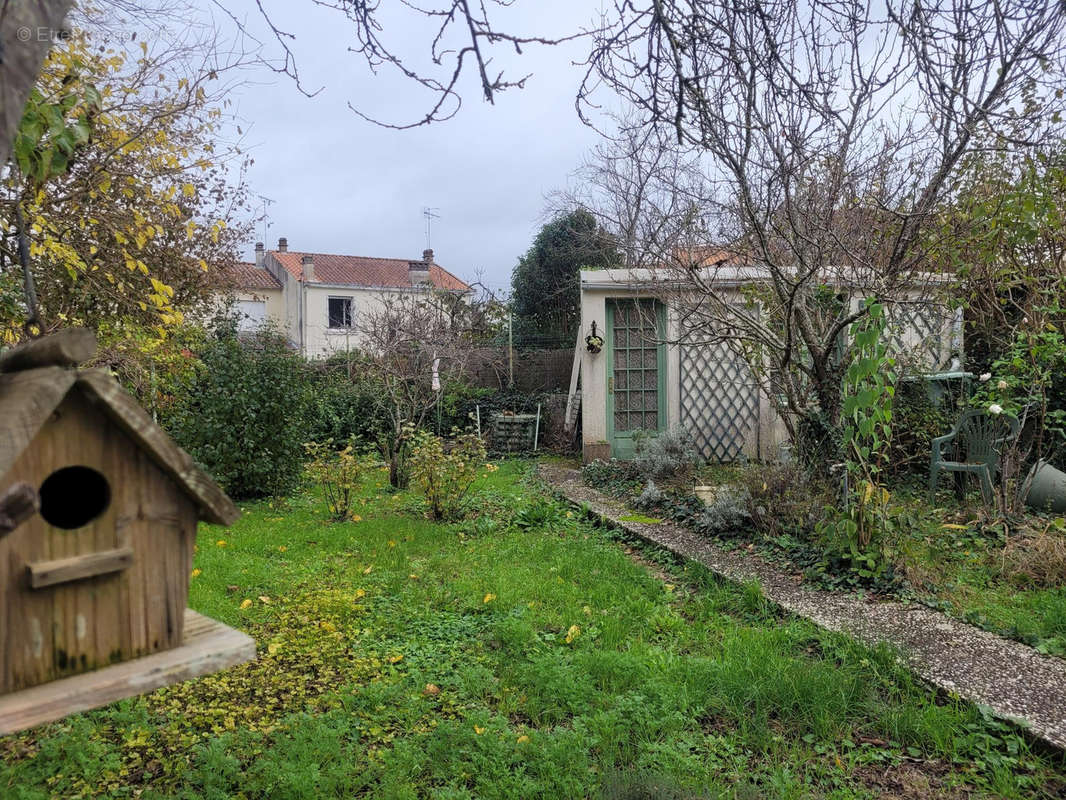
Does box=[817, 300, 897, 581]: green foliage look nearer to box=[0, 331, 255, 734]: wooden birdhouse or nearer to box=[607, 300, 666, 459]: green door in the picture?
box=[0, 331, 255, 734]: wooden birdhouse

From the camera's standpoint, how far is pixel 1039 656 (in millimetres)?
3178

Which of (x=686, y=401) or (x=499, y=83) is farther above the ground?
(x=499, y=83)

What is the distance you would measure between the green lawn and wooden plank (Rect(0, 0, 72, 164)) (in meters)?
2.26

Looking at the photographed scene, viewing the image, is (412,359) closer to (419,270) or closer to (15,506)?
(15,506)

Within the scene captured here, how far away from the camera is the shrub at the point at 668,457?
8.04 meters

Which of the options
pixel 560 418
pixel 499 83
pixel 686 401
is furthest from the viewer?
pixel 560 418

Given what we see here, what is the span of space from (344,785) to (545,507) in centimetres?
423

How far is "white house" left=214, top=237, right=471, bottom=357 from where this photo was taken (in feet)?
77.9

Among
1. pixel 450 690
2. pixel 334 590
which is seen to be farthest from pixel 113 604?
pixel 334 590

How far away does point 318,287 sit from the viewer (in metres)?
23.9

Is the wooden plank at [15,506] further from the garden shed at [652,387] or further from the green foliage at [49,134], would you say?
the garden shed at [652,387]

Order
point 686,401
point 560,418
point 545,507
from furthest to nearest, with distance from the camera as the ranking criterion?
1. point 560,418
2. point 686,401
3. point 545,507

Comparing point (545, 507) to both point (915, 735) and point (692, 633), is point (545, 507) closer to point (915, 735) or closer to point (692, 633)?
point (692, 633)

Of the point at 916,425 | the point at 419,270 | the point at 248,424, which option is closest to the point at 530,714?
the point at 248,424
